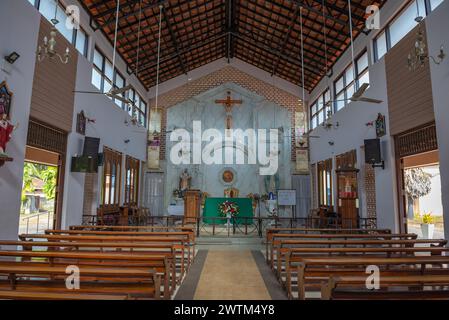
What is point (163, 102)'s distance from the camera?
14.3m

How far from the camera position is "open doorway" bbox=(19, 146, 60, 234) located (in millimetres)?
6786

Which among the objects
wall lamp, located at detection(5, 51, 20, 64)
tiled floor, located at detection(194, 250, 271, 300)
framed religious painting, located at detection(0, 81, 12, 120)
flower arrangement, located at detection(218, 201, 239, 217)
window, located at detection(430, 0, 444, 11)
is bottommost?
tiled floor, located at detection(194, 250, 271, 300)

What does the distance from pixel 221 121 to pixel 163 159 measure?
10.7 feet

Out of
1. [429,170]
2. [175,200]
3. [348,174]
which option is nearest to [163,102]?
[175,200]

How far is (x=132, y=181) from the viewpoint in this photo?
12586 mm

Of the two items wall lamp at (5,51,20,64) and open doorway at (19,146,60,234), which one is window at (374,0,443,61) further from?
open doorway at (19,146,60,234)

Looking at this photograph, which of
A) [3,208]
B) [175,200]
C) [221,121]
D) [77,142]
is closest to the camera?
[3,208]

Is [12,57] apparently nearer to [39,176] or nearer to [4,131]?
[4,131]

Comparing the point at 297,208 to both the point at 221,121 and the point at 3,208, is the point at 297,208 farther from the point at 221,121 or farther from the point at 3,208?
the point at 3,208

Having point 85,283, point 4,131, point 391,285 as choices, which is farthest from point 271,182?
point 391,285

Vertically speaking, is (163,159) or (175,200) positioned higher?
(163,159)

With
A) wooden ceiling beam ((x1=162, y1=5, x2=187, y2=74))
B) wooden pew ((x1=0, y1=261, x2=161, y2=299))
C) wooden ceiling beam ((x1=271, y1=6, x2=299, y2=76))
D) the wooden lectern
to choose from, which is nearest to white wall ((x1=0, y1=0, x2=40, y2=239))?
wooden pew ((x1=0, y1=261, x2=161, y2=299))

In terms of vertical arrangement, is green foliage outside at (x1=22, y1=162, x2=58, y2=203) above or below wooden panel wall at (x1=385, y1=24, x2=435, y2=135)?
below

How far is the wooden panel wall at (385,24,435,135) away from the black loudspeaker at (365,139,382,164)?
1.55 feet
